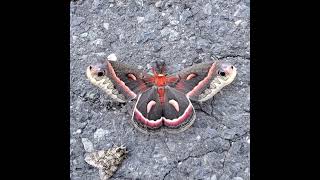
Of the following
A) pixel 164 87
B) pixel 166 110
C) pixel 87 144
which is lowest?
pixel 87 144

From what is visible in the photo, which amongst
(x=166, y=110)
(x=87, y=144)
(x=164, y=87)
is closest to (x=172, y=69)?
(x=164, y=87)

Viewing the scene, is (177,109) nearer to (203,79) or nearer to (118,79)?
(203,79)

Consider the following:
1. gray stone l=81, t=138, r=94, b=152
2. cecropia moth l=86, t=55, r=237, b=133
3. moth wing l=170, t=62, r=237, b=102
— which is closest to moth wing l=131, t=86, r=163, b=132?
cecropia moth l=86, t=55, r=237, b=133

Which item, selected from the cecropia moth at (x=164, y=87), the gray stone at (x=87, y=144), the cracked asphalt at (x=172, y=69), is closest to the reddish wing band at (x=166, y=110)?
the cecropia moth at (x=164, y=87)

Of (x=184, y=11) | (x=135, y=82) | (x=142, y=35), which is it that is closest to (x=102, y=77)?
(x=135, y=82)

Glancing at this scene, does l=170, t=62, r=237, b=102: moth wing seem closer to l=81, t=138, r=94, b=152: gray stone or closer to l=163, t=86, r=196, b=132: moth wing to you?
Result: l=163, t=86, r=196, b=132: moth wing
